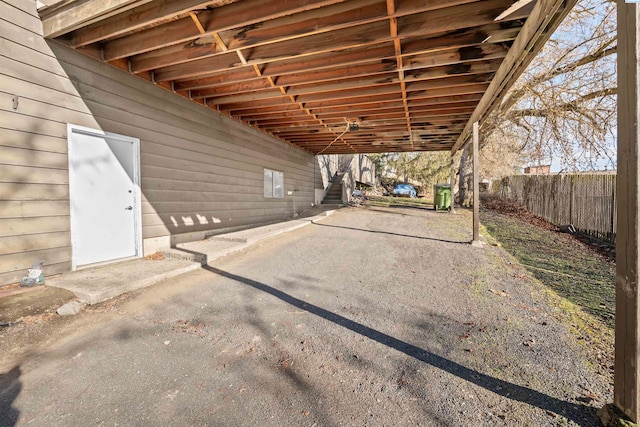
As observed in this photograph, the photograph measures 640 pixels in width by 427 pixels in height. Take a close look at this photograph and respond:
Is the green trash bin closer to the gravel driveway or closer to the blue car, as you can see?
the gravel driveway

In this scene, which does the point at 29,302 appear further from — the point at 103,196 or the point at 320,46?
the point at 320,46

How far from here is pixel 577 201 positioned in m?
8.03

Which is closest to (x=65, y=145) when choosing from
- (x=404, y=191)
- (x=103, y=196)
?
(x=103, y=196)

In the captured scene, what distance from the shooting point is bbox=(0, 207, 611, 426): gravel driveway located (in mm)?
1807

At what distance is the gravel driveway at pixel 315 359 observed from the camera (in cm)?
181

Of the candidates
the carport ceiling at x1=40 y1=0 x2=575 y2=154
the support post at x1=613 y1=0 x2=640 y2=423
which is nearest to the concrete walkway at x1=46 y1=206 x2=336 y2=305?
the carport ceiling at x1=40 y1=0 x2=575 y2=154

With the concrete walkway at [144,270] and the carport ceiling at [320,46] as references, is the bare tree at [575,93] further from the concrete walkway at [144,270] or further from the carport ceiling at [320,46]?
the concrete walkway at [144,270]

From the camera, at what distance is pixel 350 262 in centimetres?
525

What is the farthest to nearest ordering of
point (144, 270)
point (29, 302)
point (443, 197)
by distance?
point (443, 197)
point (144, 270)
point (29, 302)

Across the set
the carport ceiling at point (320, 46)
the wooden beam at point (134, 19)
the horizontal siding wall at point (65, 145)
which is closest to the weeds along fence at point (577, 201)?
the carport ceiling at point (320, 46)

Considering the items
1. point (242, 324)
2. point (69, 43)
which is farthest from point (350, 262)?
point (69, 43)

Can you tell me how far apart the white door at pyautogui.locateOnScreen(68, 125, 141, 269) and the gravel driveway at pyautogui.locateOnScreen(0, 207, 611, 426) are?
4.77 feet

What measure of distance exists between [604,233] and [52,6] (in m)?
11.7

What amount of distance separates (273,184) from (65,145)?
20.2ft
